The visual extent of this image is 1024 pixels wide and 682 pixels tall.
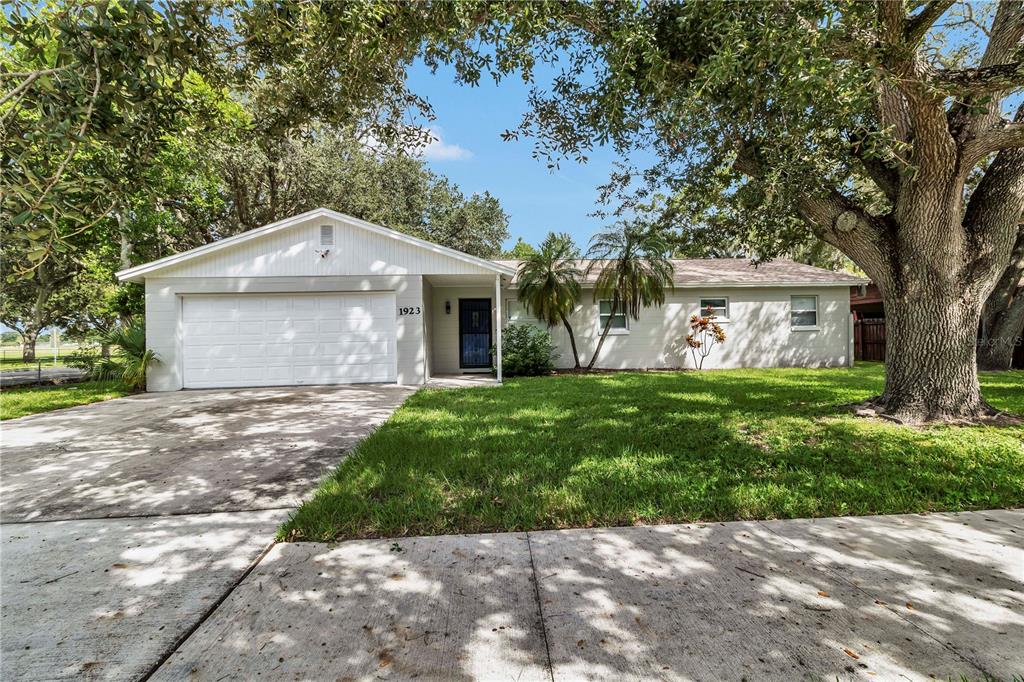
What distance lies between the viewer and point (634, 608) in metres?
2.10

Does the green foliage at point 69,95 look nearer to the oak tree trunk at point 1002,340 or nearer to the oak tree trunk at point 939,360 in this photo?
the oak tree trunk at point 939,360

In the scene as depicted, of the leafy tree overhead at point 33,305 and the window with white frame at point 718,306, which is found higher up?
the leafy tree overhead at point 33,305

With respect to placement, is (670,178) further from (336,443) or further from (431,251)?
(336,443)

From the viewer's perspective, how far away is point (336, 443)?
16.8 feet

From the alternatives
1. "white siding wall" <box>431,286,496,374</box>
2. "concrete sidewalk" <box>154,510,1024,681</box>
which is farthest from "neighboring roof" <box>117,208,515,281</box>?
"concrete sidewalk" <box>154,510,1024,681</box>

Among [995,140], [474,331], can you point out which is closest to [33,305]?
[474,331]

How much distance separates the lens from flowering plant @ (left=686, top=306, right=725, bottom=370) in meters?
12.8

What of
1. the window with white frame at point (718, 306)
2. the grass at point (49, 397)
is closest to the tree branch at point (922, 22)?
the window with white frame at point (718, 306)

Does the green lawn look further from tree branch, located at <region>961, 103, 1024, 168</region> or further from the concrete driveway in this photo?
tree branch, located at <region>961, 103, 1024, 168</region>

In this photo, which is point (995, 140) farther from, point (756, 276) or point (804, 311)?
point (804, 311)

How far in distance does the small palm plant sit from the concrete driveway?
3.26m

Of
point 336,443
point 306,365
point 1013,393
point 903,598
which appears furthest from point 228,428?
point 1013,393

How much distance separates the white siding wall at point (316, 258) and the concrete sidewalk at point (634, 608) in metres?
8.20

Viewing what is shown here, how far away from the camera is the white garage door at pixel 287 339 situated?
10.1 meters
